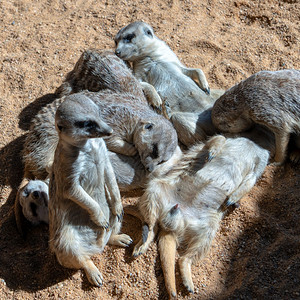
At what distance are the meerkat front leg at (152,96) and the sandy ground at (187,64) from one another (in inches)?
26.4

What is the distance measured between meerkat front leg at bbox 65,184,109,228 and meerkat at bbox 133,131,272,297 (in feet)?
1.14

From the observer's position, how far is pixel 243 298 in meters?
2.50

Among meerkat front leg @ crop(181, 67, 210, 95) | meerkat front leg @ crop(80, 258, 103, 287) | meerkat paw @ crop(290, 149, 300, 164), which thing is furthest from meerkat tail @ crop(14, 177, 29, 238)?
meerkat paw @ crop(290, 149, 300, 164)

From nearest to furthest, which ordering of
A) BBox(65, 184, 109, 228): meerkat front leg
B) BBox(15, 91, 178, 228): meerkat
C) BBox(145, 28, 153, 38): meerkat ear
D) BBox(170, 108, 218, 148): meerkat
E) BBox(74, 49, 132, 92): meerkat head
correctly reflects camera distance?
1. BBox(65, 184, 109, 228): meerkat front leg
2. BBox(15, 91, 178, 228): meerkat
3. BBox(170, 108, 218, 148): meerkat
4. BBox(74, 49, 132, 92): meerkat head
5. BBox(145, 28, 153, 38): meerkat ear

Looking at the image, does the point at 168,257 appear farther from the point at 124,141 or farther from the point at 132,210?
the point at 124,141

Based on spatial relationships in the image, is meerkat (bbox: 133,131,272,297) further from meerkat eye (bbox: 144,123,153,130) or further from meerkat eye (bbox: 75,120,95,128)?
meerkat eye (bbox: 75,120,95,128)

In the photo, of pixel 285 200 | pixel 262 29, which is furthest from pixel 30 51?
pixel 285 200

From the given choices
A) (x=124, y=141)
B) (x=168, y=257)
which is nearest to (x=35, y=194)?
(x=124, y=141)

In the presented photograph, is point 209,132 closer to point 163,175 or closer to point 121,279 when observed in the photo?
point 163,175

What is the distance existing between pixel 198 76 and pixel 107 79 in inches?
33.2

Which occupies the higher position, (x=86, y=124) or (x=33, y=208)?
(x=86, y=124)

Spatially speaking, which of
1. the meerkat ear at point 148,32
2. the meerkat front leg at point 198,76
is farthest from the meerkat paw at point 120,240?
the meerkat ear at point 148,32

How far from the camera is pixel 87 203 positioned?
2574 mm

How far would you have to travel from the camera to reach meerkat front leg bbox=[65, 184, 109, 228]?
8.34 ft
